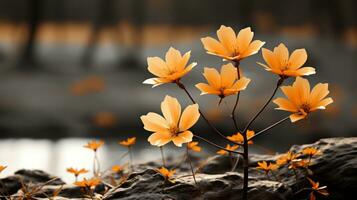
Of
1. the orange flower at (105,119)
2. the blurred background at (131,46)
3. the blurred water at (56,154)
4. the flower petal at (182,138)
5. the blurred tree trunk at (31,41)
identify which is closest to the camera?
the flower petal at (182,138)

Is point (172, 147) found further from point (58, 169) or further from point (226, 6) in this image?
point (226, 6)

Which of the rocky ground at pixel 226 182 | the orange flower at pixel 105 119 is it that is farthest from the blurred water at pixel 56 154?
the rocky ground at pixel 226 182

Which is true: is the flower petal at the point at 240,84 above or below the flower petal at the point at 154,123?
above

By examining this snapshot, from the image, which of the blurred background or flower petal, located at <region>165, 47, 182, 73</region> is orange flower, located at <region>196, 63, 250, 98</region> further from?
the blurred background

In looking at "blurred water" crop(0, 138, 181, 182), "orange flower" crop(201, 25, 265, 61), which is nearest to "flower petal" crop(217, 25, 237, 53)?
"orange flower" crop(201, 25, 265, 61)

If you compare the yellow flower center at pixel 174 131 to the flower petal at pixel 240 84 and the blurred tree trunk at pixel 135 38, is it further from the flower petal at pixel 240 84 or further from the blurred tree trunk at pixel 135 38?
the blurred tree trunk at pixel 135 38

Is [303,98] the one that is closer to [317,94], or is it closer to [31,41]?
[317,94]

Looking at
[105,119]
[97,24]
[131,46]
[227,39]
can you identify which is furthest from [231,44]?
[97,24]
